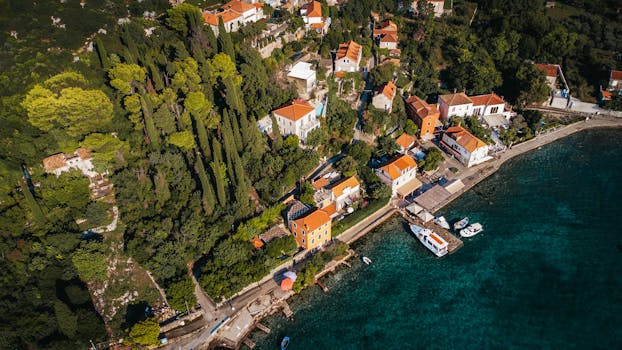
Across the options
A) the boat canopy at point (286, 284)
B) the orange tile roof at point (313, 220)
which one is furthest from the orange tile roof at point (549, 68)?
the boat canopy at point (286, 284)

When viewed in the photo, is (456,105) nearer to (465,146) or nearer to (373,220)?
(465,146)

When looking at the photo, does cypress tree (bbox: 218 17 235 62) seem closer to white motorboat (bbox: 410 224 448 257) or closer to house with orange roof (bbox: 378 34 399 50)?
house with orange roof (bbox: 378 34 399 50)

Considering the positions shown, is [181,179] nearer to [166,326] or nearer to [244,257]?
[244,257]

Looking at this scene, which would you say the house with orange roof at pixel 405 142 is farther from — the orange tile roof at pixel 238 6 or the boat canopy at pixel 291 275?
the orange tile roof at pixel 238 6

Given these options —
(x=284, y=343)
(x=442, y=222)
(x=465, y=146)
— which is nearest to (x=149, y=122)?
(x=284, y=343)

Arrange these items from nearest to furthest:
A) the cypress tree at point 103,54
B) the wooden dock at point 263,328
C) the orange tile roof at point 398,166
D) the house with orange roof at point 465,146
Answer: the wooden dock at point 263,328, the cypress tree at point 103,54, the orange tile roof at point 398,166, the house with orange roof at point 465,146

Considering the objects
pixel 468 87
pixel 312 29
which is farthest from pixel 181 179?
pixel 468 87
